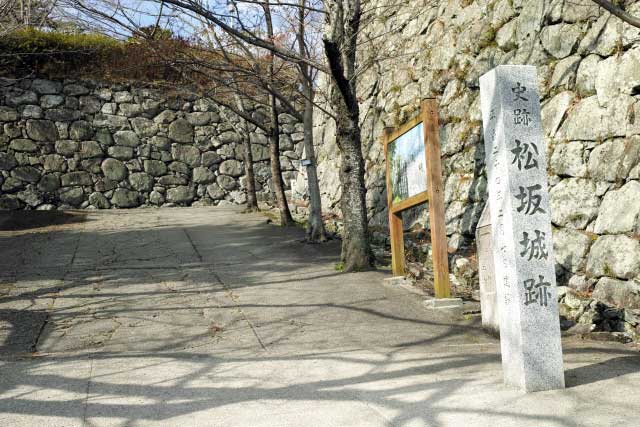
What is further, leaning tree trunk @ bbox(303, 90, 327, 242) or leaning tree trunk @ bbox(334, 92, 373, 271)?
leaning tree trunk @ bbox(303, 90, 327, 242)

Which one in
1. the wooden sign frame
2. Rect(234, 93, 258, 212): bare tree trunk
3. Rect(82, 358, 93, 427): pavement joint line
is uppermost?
Rect(234, 93, 258, 212): bare tree trunk

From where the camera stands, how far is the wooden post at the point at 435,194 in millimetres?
6633

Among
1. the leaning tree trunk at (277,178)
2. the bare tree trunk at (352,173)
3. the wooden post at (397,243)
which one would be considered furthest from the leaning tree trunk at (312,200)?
the wooden post at (397,243)

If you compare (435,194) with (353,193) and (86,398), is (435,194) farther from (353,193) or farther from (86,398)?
(86,398)

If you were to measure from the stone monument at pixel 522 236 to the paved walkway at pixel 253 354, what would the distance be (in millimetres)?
219

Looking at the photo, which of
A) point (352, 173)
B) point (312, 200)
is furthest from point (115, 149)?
point (352, 173)

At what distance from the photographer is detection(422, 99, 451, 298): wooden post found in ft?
21.8

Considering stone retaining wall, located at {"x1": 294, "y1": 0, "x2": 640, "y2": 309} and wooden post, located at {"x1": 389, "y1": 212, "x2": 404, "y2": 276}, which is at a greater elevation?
stone retaining wall, located at {"x1": 294, "y1": 0, "x2": 640, "y2": 309}

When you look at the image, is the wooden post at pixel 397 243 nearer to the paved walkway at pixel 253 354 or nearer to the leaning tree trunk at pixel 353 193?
the paved walkway at pixel 253 354

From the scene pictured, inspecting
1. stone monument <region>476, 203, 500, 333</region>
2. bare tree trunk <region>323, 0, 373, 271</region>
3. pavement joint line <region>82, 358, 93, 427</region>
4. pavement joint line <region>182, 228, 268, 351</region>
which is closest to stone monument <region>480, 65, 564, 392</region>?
stone monument <region>476, 203, 500, 333</region>

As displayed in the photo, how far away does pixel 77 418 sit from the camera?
378 centimetres

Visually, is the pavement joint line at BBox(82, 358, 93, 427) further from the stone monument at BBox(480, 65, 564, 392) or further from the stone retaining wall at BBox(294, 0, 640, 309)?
the stone retaining wall at BBox(294, 0, 640, 309)

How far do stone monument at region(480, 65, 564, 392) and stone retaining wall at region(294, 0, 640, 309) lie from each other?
2.49 m

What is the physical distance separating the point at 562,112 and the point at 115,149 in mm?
12535
